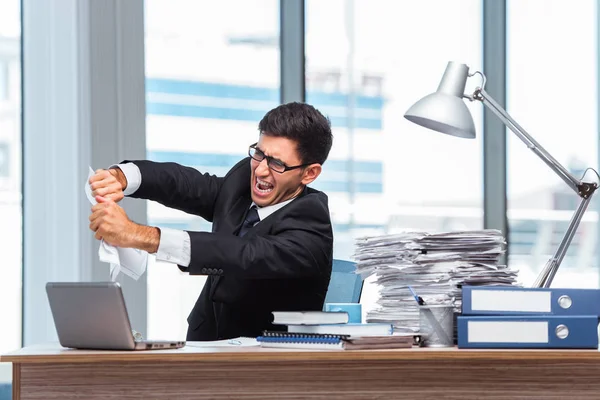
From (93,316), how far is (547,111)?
328cm

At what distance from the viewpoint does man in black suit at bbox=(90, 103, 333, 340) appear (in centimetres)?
204

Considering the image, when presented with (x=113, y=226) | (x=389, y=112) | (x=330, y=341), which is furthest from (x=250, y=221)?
(x=389, y=112)

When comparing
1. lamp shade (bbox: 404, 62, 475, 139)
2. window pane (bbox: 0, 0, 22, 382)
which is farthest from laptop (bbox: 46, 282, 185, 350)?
window pane (bbox: 0, 0, 22, 382)

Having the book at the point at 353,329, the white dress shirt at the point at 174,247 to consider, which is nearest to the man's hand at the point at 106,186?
the white dress shirt at the point at 174,247

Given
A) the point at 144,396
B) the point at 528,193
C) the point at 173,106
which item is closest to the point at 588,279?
the point at 528,193

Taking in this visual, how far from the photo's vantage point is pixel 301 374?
1.75m

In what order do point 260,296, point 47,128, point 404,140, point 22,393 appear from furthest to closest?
point 404,140 < point 47,128 < point 260,296 < point 22,393

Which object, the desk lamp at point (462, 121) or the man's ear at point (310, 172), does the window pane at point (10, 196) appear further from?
the desk lamp at point (462, 121)

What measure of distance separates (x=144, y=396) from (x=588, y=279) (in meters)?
3.35

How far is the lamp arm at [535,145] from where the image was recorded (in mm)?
2260

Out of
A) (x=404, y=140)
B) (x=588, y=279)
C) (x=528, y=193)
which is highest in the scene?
(x=404, y=140)

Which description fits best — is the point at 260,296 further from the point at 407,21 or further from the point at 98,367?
the point at 407,21

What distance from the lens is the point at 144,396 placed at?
67.5 inches

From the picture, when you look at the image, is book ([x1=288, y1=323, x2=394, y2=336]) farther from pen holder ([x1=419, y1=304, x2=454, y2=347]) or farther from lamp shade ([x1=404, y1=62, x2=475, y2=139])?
lamp shade ([x1=404, y1=62, x2=475, y2=139])
